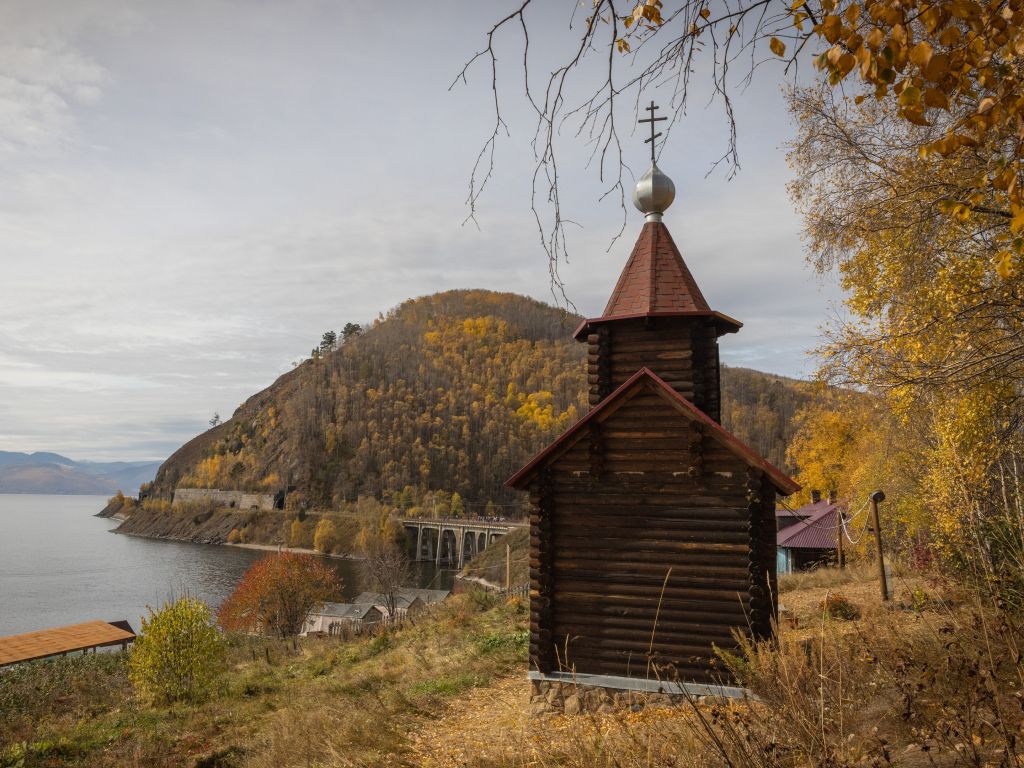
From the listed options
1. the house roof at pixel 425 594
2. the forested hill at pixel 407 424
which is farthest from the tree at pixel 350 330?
the house roof at pixel 425 594

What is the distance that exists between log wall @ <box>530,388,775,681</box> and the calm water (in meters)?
33.7

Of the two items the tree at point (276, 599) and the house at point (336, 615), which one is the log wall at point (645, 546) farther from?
the house at point (336, 615)

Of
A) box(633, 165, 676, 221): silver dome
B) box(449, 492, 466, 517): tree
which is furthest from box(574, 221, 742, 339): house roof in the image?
box(449, 492, 466, 517): tree

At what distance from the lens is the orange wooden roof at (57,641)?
2813 centimetres

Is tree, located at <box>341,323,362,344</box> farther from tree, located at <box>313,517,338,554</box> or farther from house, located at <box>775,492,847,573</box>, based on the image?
house, located at <box>775,492,847,573</box>

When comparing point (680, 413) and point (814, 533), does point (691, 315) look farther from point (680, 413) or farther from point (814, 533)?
point (814, 533)

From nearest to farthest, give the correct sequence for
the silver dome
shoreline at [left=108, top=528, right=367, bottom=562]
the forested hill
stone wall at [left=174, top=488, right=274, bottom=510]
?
the silver dome, shoreline at [left=108, top=528, right=367, bottom=562], stone wall at [left=174, top=488, right=274, bottom=510], the forested hill

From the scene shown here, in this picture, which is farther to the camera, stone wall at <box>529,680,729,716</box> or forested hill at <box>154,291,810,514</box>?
forested hill at <box>154,291,810,514</box>

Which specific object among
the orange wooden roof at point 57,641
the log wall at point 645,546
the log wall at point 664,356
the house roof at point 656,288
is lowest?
the orange wooden roof at point 57,641

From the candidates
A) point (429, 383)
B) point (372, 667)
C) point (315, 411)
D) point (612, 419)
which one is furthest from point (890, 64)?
point (429, 383)

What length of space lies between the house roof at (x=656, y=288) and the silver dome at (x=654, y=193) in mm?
246

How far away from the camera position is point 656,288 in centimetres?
1111

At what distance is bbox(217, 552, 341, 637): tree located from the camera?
35.2 metres

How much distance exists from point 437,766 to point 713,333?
7942mm
